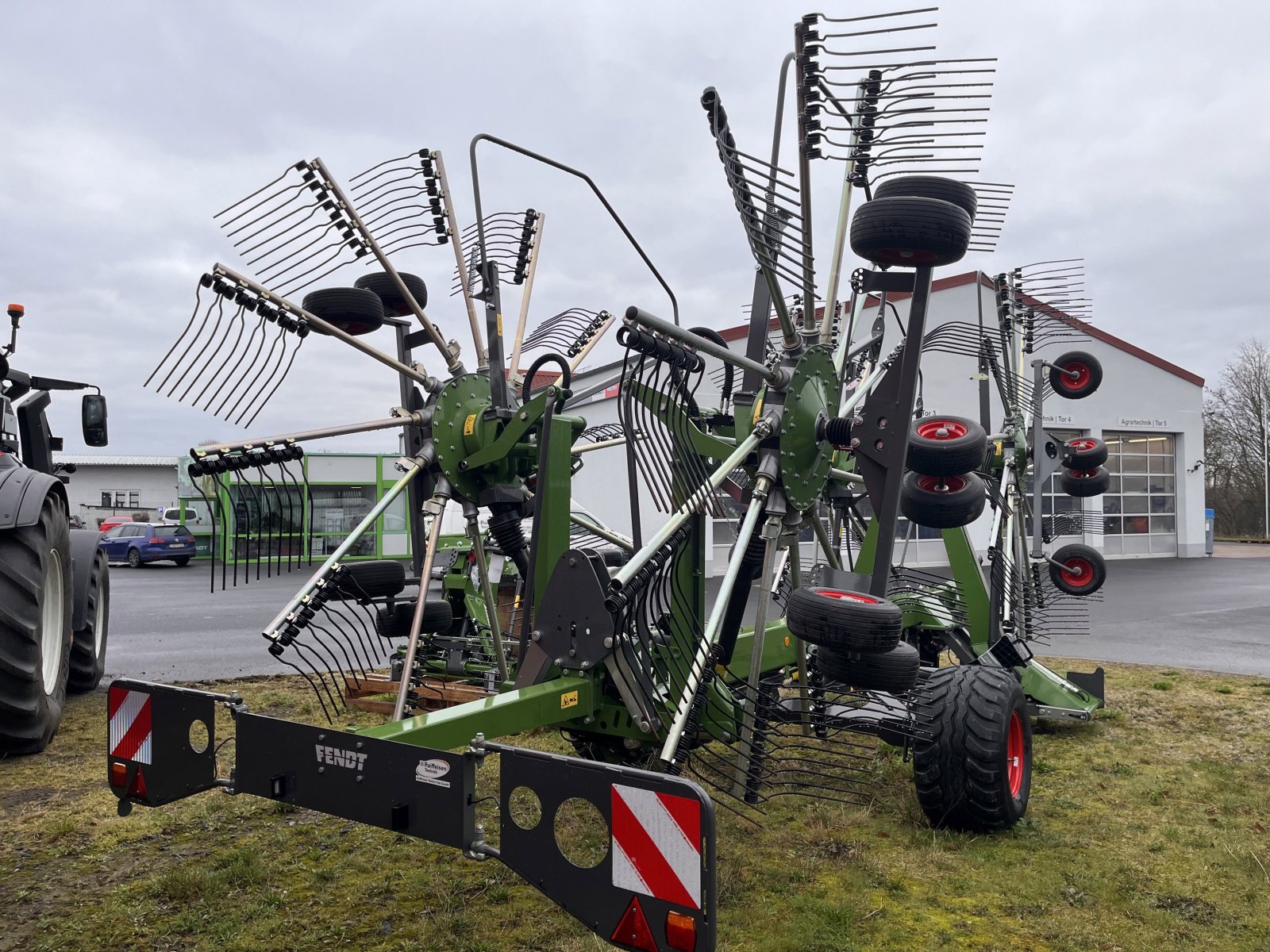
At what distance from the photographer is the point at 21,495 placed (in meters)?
5.47

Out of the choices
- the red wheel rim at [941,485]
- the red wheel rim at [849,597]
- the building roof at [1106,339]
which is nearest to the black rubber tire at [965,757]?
the red wheel rim at [849,597]

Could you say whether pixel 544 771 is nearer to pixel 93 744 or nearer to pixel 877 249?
pixel 877 249

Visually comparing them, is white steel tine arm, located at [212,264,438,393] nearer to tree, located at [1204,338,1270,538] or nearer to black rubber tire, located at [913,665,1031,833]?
black rubber tire, located at [913,665,1031,833]

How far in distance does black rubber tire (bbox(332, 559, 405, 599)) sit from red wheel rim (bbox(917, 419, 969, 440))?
3171 millimetres

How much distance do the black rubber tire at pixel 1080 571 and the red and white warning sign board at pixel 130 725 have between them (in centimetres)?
665

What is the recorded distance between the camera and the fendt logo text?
8.88 ft

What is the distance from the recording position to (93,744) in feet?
20.5

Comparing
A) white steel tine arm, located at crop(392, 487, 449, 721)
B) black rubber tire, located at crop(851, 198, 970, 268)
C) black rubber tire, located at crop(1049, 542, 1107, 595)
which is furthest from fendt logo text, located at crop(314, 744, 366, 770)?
black rubber tire, located at crop(1049, 542, 1107, 595)

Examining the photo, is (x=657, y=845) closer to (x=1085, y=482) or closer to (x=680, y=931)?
(x=680, y=931)

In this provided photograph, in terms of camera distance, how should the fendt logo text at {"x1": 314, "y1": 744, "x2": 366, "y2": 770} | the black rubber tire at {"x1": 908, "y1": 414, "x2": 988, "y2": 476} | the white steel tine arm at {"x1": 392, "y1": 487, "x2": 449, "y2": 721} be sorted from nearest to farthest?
the fendt logo text at {"x1": 314, "y1": 744, "x2": 366, "y2": 770}, the white steel tine arm at {"x1": 392, "y1": 487, "x2": 449, "y2": 721}, the black rubber tire at {"x1": 908, "y1": 414, "x2": 988, "y2": 476}

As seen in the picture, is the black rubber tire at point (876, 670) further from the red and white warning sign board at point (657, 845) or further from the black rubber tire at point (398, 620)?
the black rubber tire at point (398, 620)

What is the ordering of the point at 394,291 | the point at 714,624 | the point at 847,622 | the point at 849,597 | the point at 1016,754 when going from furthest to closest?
the point at 394,291 → the point at 1016,754 → the point at 714,624 → the point at 849,597 → the point at 847,622

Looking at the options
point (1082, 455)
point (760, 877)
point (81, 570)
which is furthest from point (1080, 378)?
point (81, 570)

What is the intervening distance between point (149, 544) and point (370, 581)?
25434 millimetres
